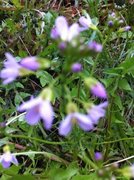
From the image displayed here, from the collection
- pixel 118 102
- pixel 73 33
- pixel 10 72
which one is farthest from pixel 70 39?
pixel 118 102

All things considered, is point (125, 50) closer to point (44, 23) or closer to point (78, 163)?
point (44, 23)

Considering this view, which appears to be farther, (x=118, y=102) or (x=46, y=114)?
(x=118, y=102)

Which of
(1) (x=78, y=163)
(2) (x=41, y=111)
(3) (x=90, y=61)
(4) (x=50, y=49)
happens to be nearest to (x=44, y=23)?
(4) (x=50, y=49)

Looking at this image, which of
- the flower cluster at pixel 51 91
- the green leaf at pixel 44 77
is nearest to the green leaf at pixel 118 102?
the green leaf at pixel 44 77

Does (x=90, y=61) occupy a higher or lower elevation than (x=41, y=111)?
lower

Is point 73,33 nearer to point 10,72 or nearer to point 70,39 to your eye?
point 70,39

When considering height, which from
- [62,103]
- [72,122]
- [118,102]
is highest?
[72,122]

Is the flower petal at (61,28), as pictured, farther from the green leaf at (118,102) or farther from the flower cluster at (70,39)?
the green leaf at (118,102)

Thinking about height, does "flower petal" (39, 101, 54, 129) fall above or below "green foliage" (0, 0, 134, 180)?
above

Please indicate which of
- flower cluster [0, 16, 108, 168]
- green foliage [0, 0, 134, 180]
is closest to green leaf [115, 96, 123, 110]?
green foliage [0, 0, 134, 180]

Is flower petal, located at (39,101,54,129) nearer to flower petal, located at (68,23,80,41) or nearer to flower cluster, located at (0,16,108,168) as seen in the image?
flower cluster, located at (0,16,108,168)

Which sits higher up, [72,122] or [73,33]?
[73,33]
